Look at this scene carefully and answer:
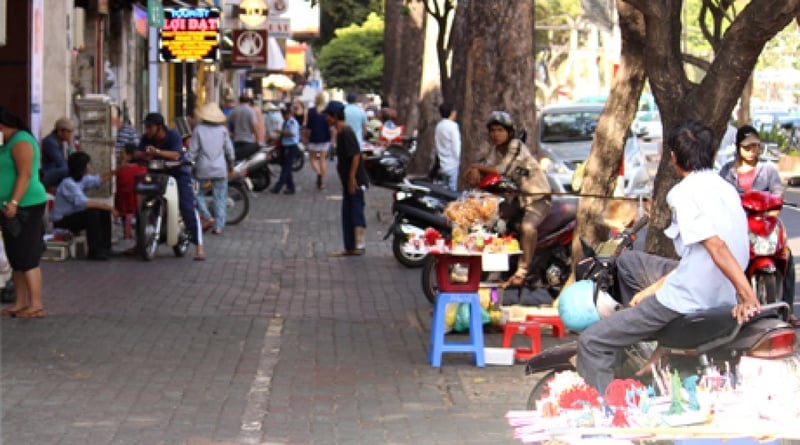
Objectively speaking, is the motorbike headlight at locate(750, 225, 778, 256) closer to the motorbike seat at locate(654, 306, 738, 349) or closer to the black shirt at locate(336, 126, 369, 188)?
the motorbike seat at locate(654, 306, 738, 349)

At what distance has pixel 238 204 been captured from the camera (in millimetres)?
20672

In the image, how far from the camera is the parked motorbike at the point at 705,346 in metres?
6.32

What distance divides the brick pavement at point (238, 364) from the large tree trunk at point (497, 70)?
1768 mm

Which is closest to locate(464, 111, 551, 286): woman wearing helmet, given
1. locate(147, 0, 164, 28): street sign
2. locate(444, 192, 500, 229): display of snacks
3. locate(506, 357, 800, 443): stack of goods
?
locate(444, 192, 500, 229): display of snacks

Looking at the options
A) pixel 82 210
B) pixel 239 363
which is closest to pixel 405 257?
pixel 82 210

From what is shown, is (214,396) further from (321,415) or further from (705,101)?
(705,101)

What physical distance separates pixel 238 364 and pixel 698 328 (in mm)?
4246

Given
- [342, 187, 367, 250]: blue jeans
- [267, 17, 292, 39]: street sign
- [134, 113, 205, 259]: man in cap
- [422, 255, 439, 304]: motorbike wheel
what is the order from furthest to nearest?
[267, 17, 292, 39]: street sign, [342, 187, 367, 250]: blue jeans, [134, 113, 205, 259]: man in cap, [422, 255, 439, 304]: motorbike wheel

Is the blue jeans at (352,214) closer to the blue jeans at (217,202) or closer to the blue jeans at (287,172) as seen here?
the blue jeans at (217,202)

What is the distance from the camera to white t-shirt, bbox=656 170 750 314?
21.1ft

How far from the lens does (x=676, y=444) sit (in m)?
5.33

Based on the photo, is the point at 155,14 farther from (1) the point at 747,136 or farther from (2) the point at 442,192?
(1) the point at 747,136

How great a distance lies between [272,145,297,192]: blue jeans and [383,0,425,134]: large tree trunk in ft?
25.4

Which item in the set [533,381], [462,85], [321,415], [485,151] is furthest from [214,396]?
[462,85]
